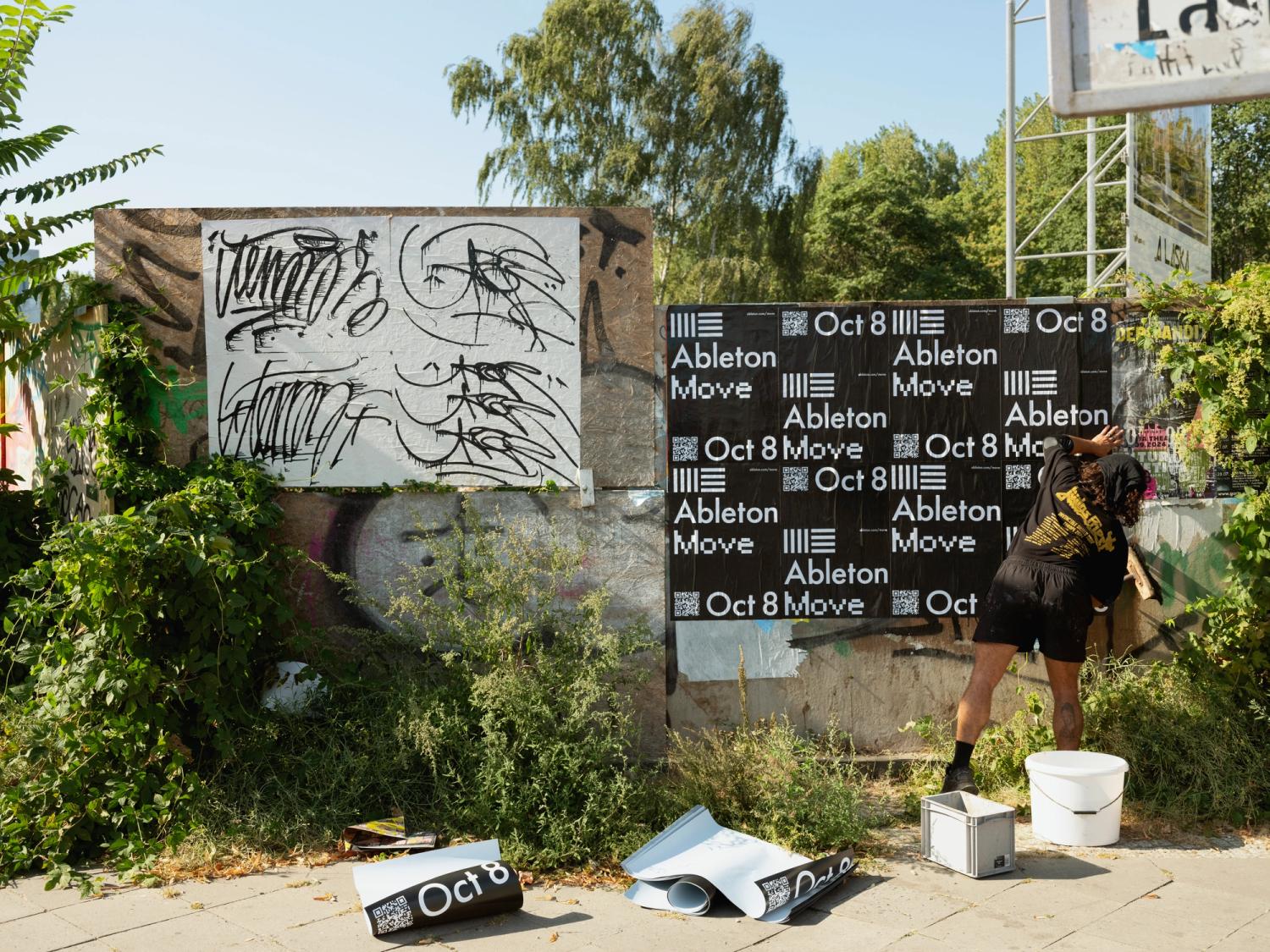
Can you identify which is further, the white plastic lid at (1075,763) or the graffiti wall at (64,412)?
the graffiti wall at (64,412)

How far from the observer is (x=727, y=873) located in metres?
4.25

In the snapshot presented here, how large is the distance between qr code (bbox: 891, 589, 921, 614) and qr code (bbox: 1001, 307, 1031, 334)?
154cm

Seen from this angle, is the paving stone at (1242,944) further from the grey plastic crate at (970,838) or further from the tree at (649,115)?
the tree at (649,115)

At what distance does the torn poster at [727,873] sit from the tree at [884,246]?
29.9 meters

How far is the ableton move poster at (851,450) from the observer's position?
19.2 feet

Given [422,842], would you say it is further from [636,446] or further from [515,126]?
[515,126]

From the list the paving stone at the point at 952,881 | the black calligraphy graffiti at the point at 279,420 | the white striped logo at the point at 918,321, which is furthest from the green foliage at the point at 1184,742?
the black calligraphy graffiti at the point at 279,420

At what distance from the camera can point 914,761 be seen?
5.83 metres

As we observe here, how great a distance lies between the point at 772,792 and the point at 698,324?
2499 mm

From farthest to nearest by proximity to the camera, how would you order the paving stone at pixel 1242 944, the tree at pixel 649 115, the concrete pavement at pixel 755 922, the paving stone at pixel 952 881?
1. the tree at pixel 649 115
2. the paving stone at pixel 952 881
3. the concrete pavement at pixel 755 922
4. the paving stone at pixel 1242 944

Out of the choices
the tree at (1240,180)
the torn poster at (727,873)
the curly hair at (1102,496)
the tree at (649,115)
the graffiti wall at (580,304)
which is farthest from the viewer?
the tree at (1240,180)

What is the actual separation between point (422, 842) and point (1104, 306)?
4.57m

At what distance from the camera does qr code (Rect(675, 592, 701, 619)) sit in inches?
231

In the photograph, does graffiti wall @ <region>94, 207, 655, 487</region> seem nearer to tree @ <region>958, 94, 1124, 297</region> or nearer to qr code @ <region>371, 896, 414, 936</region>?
qr code @ <region>371, 896, 414, 936</region>
